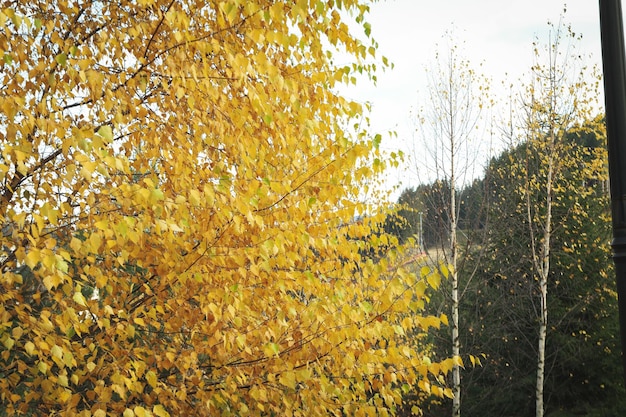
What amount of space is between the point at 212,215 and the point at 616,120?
251 centimetres

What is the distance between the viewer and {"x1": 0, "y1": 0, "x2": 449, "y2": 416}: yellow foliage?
147 inches

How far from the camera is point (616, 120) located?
10.9 ft

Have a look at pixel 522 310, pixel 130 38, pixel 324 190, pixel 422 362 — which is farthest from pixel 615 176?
pixel 522 310

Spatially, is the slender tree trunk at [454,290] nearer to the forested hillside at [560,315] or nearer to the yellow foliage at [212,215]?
the forested hillside at [560,315]

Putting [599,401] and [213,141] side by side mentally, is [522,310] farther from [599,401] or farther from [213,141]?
[213,141]

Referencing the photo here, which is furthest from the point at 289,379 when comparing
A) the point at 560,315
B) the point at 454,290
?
the point at 560,315

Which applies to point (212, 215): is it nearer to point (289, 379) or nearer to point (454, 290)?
point (289, 379)

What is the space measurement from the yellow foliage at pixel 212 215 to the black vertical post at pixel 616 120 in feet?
3.31

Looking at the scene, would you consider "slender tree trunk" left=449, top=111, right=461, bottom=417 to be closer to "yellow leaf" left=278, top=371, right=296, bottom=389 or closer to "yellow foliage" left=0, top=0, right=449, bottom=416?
"yellow foliage" left=0, top=0, right=449, bottom=416

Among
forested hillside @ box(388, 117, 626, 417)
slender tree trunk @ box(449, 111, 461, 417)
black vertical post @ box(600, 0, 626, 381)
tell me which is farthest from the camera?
forested hillside @ box(388, 117, 626, 417)

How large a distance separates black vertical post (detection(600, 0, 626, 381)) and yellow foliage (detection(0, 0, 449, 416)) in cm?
101

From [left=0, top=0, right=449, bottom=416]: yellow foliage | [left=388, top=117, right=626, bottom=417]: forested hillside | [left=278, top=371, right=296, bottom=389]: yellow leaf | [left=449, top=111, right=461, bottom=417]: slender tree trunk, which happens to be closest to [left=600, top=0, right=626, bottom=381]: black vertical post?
[left=0, top=0, right=449, bottom=416]: yellow foliage

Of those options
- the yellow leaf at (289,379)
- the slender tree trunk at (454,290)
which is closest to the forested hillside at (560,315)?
the slender tree trunk at (454,290)

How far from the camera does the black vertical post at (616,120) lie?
10.6 ft
